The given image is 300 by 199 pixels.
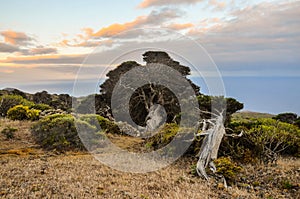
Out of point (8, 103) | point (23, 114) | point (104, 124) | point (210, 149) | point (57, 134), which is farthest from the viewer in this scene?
point (8, 103)

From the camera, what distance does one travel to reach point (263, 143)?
46.4 ft

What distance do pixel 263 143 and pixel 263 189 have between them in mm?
4623

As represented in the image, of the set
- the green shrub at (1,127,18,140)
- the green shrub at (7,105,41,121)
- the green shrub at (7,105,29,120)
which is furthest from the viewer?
the green shrub at (7,105,29,120)

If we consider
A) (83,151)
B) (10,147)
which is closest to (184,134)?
(83,151)

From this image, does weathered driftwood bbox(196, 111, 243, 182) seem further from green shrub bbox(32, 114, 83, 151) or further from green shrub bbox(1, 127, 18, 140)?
green shrub bbox(1, 127, 18, 140)

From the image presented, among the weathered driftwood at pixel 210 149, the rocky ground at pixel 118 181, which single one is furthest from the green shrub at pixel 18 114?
the weathered driftwood at pixel 210 149

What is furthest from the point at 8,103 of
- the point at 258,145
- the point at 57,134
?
the point at 258,145

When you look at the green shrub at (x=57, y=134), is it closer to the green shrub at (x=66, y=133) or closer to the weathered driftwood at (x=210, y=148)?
the green shrub at (x=66, y=133)

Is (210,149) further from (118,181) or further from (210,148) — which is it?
(118,181)

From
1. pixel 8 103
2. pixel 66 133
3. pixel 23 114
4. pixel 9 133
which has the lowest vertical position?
pixel 66 133

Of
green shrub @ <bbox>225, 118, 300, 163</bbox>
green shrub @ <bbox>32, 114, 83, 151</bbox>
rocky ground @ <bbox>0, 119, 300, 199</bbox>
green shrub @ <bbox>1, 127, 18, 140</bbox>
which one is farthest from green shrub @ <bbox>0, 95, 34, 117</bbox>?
green shrub @ <bbox>225, 118, 300, 163</bbox>

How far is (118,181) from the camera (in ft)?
31.3

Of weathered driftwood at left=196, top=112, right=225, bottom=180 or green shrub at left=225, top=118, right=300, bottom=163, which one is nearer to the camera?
weathered driftwood at left=196, top=112, right=225, bottom=180

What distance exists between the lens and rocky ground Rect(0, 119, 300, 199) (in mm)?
8258
